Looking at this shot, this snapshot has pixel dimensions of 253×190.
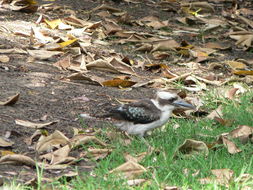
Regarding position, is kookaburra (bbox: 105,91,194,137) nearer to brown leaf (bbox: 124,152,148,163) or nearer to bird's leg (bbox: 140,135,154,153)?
bird's leg (bbox: 140,135,154,153)

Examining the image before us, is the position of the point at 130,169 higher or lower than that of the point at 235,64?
higher

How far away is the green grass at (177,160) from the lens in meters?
4.83

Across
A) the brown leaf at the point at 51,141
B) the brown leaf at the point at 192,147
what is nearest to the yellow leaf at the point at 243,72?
the brown leaf at the point at 192,147

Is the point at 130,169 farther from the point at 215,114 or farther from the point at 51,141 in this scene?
the point at 215,114

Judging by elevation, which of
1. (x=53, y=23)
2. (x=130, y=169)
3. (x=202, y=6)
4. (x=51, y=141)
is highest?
(x=130, y=169)

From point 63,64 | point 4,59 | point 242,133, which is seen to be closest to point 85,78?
point 63,64

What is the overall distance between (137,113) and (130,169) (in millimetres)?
1123

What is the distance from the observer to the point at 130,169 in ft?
16.8

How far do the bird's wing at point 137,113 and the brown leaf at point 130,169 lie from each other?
3.41 ft

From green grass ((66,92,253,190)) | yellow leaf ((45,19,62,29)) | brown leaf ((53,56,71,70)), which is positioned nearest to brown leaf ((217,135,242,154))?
green grass ((66,92,253,190))

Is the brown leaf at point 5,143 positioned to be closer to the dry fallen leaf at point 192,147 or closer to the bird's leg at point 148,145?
the bird's leg at point 148,145

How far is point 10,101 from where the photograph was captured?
20.7 ft

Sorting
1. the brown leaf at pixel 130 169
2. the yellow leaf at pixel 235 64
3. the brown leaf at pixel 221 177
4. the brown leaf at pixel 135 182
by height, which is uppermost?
the brown leaf at pixel 221 177

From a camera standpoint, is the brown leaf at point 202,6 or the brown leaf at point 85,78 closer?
the brown leaf at point 85,78
